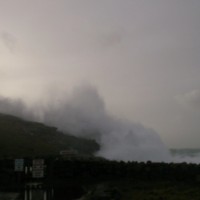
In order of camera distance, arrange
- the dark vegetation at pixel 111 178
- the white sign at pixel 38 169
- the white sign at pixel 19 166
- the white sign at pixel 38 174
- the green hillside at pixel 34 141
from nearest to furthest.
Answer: the dark vegetation at pixel 111 178
the white sign at pixel 38 174
the white sign at pixel 38 169
the white sign at pixel 19 166
the green hillside at pixel 34 141

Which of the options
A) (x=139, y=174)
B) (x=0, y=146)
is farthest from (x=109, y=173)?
(x=0, y=146)

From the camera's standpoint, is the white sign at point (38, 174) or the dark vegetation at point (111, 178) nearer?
the dark vegetation at point (111, 178)

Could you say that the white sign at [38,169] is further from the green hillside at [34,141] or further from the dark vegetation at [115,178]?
the green hillside at [34,141]

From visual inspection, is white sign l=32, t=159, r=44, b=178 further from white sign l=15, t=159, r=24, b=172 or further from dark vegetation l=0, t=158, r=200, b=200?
white sign l=15, t=159, r=24, b=172

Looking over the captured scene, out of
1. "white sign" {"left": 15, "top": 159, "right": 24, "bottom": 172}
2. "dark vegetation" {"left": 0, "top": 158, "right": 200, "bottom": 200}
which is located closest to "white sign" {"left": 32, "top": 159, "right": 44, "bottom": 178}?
"dark vegetation" {"left": 0, "top": 158, "right": 200, "bottom": 200}

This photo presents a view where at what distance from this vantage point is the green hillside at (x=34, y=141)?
79700mm

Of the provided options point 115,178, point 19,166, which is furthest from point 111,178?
point 19,166

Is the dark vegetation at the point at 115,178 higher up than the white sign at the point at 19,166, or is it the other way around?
the white sign at the point at 19,166

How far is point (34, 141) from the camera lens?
93.5 meters

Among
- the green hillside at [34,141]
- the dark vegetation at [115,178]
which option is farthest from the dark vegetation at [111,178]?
the green hillside at [34,141]

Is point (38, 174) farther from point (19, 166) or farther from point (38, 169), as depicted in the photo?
point (19, 166)

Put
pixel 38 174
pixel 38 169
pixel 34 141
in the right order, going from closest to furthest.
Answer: pixel 38 174 → pixel 38 169 → pixel 34 141

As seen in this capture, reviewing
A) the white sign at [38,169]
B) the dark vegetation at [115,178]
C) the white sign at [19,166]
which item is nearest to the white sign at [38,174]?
the white sign at [38,169]

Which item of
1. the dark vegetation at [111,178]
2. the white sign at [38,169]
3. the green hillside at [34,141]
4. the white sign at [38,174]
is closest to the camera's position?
the dark vegetation at [111,178]
